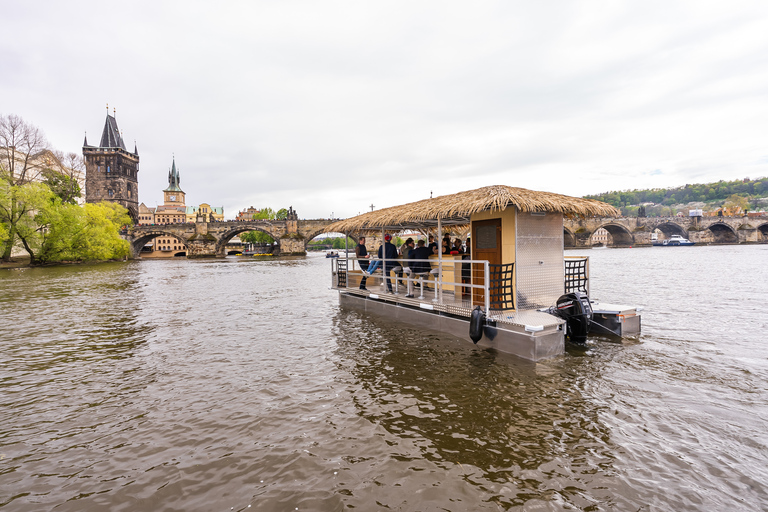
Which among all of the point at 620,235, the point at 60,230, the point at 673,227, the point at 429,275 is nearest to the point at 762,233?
the point at 673,227

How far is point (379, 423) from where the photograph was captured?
5.36 meters

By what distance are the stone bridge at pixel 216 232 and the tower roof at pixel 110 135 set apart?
111 ft

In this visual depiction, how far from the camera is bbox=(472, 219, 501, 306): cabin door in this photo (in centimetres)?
944

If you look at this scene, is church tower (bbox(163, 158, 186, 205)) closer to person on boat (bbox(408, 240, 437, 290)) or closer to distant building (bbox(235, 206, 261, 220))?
distant building (bbox(235, 206, 261, 220))

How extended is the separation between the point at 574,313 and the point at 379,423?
5467 mm

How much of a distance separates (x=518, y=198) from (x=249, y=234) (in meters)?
111

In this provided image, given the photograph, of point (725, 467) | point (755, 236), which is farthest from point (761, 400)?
point (755, 236)

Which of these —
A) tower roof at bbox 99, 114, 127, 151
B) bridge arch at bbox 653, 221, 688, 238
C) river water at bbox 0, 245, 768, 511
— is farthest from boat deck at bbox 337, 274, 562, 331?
tower roof at bbox 99, 114, 127, 151

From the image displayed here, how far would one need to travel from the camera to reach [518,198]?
8.33 metres

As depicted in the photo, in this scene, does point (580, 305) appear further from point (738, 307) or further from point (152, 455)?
point (738, 307)

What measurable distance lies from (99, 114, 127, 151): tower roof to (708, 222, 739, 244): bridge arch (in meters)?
139

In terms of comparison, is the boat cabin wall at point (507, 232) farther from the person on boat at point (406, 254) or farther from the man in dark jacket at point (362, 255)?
the man in dark jacket at point (362, 255)

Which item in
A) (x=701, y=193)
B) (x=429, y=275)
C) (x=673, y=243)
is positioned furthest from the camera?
(x=701, y=193)

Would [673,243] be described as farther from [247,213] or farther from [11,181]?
[247,213]
